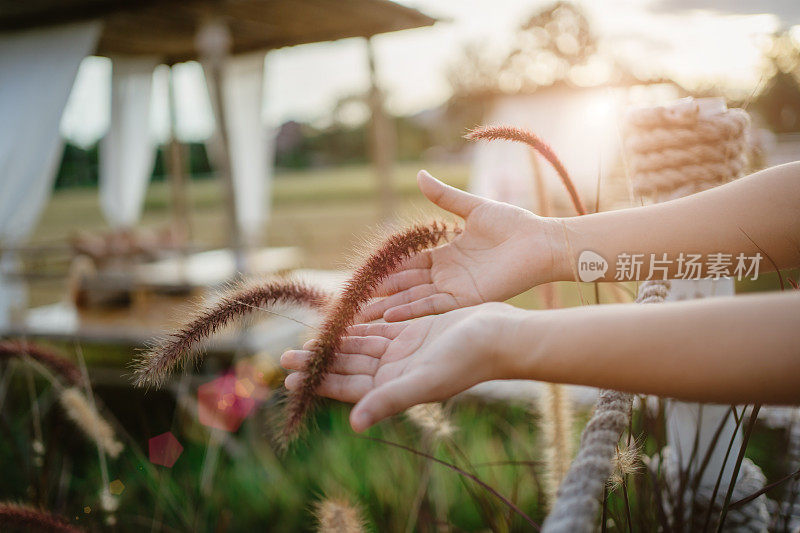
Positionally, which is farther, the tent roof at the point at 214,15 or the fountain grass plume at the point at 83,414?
the tent roof at the point at 214,15

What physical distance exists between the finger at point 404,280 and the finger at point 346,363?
0.84 feet

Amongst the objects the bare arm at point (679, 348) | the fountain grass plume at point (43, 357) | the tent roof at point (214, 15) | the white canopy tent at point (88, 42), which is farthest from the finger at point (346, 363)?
the tent roof at point (214, 15)

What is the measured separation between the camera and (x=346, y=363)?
3.10ft

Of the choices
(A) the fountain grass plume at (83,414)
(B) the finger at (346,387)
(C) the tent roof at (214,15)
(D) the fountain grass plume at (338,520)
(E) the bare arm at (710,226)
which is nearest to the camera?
(B) the finger at (346,387)

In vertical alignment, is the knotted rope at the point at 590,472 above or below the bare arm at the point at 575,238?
below

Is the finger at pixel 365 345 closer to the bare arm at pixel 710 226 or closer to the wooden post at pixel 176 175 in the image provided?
the bare arm at pixel 710 226

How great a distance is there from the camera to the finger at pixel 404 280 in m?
1.21

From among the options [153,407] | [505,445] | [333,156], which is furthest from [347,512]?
[333,156]

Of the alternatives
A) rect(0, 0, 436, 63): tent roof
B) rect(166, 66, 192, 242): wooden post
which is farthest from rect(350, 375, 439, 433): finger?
rect(166, 66, 192, 242): wooden post

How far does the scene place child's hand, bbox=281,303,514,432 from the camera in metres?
0.75

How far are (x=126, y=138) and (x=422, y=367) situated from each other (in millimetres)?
8249

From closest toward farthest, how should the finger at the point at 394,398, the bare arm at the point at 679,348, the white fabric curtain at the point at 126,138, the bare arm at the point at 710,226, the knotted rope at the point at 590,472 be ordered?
the knotted rope at the point at 590,472, the bare arm at the point at 679,348, the finger at the point at 394,398, the bare arm at the point at 710,226, the white fabric curtain at the point at 126,138

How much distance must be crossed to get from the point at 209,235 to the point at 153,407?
48.0ft

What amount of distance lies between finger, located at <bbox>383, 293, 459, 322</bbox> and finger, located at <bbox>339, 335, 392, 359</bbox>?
13cm
